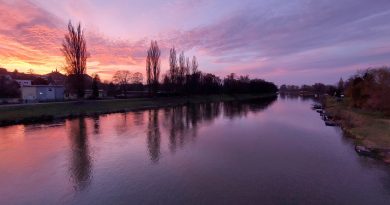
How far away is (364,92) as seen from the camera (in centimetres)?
3497

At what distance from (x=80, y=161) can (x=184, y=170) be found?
5535mm

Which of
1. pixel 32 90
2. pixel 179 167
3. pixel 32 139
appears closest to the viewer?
pixel 179 167

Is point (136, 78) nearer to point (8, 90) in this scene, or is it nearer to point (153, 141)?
point (8, 90)

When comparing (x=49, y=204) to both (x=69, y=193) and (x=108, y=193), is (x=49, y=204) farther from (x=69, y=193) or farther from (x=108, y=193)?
(x=108, y=193)

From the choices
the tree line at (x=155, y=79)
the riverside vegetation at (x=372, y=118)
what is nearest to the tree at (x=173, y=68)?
the tree line at (x=155, y=79)

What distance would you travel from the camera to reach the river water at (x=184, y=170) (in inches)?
396

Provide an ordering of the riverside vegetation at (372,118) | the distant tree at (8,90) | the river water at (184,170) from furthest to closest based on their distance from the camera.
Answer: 1. the distant tree at (8,90)
2. the riverside vegetation at (372,118)
3. the river water at (184,170)

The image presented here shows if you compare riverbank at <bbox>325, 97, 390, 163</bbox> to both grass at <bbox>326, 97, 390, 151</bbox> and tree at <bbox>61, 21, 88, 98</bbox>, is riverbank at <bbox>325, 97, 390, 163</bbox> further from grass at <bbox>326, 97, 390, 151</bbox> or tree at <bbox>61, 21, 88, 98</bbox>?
tree at <bbox>61, 21, 88, 98</bbox>

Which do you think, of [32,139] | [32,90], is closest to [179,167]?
[32,139]

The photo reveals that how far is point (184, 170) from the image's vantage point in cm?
1318

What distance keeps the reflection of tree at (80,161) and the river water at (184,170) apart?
0.04m

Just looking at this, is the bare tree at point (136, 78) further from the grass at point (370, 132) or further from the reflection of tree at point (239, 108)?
the grass at point (370, 132)

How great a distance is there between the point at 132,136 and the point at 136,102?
29.2 meters

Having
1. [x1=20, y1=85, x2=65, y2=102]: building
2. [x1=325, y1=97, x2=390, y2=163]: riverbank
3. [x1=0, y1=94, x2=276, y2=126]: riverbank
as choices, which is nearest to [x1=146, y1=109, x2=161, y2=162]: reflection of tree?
[x1=325, y1=97, x2=390, y2=163]: riverbank
